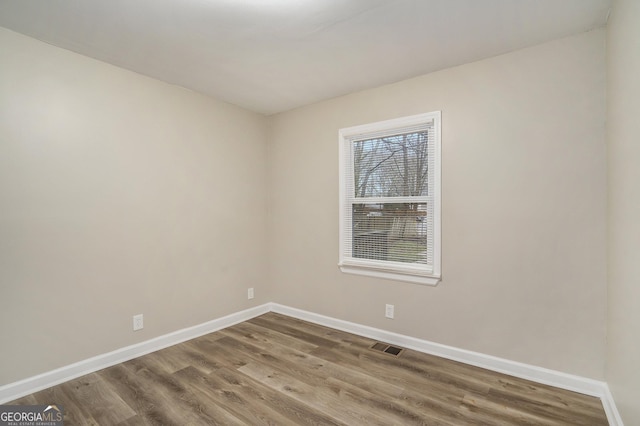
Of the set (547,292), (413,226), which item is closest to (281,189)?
(413,226)

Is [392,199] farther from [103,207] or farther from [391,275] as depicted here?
[103,207]

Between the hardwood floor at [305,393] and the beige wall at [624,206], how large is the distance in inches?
18.1

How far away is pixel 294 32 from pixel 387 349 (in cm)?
274

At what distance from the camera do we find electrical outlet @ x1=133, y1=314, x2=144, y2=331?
2746 millimetres

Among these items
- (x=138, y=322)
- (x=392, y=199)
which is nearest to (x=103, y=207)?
(x=138, y=322)

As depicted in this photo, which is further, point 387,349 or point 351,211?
point 351,211

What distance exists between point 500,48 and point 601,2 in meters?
0.59

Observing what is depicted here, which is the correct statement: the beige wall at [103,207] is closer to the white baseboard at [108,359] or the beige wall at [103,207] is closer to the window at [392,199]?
the white baseboard at [108,359]

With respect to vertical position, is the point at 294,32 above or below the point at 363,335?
above

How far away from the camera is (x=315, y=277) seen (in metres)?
3.59

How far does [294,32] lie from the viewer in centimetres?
214

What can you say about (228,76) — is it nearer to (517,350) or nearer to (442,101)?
(442,101)

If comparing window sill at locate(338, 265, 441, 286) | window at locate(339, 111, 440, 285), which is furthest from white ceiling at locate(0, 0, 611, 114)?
window sill at locate(338, 265, 441, 286)

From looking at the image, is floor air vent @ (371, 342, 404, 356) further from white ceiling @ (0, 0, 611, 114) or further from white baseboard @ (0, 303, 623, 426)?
white ceiling @ (0, 0, 611, 114)
